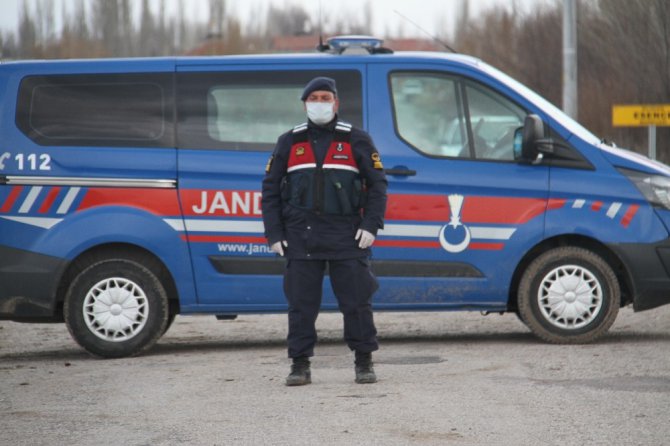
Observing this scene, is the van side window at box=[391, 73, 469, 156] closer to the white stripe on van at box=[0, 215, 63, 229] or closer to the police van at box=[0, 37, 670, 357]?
the police van at box=[0, 37, 670, 357]

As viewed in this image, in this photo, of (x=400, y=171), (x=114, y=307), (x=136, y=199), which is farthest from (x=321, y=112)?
(x=114, y=307)

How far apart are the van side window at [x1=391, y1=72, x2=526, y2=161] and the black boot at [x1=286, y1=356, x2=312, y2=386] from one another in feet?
7.18

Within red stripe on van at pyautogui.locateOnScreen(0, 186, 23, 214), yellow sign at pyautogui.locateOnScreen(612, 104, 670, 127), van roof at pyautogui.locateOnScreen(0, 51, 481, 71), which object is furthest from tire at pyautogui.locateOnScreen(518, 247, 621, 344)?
yellow sign at pyautogui.locateOnScreen(612, 104, 670, 127)

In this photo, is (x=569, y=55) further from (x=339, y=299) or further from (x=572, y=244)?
(x=339, y=299)

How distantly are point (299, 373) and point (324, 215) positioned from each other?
916 mm

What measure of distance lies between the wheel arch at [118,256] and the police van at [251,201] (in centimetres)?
1

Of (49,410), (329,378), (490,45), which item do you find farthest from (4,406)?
(490,45)

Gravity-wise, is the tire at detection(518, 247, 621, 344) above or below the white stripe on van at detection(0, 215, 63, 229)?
below

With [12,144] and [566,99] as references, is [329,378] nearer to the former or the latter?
[12,144]

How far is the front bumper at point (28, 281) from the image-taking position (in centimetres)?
912

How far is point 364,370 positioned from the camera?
298 inches

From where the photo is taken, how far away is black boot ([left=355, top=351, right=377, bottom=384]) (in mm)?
7539

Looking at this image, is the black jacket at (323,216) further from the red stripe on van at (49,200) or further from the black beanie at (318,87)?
the red stripe on van at (49,200)

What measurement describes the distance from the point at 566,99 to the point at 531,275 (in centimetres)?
891
